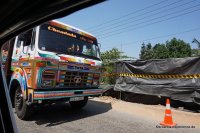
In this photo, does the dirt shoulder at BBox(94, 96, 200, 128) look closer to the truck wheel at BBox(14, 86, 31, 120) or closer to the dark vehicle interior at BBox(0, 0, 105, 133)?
the truck wheel at BBox(14, 86, 31, 120)

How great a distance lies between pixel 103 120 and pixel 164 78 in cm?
384

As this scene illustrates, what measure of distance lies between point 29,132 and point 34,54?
196cm

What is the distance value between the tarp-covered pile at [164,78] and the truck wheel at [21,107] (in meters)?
5.51

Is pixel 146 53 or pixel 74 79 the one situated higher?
pixel 146 53

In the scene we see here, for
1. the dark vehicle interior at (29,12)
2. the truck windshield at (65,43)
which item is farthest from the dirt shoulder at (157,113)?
the dark vehicle interior at (29,12)

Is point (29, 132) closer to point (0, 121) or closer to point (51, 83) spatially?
point (51, 83)

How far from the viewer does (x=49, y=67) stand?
631cm

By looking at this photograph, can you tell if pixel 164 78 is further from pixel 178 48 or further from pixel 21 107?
pixel 178 48

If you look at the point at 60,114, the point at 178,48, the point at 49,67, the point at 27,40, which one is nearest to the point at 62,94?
the point at 49,67

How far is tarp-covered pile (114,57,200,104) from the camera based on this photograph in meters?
8.92

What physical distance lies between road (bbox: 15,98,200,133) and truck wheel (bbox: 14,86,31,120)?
17 cm

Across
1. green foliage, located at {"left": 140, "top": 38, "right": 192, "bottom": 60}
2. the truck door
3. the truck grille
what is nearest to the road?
the truck grille

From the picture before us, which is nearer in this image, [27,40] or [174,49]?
[27,40]

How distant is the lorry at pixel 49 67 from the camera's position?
20.4ft
